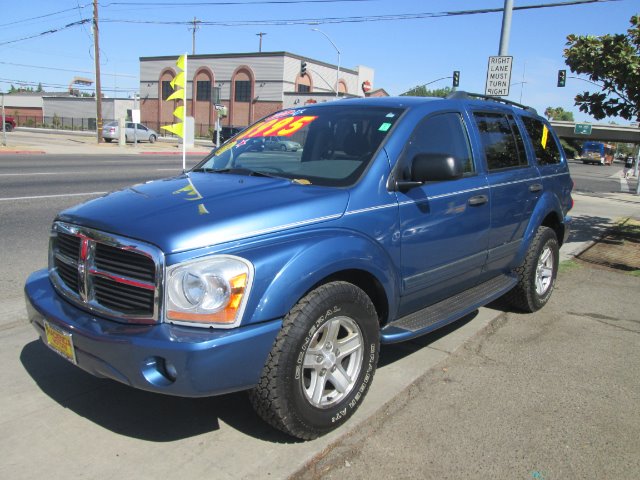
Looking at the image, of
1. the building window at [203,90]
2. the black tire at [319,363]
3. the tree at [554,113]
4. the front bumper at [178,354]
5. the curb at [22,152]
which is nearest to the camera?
the front bumper at [178,354]

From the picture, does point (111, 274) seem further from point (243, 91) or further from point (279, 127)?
point (243, 91)

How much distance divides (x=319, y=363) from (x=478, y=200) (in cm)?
190

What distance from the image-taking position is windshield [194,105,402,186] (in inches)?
134

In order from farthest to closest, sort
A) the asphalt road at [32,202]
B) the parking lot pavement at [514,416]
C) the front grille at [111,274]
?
the asphalt road at [32,202]
the parking lot pavement at [514,416]
the front grille at [111,274]

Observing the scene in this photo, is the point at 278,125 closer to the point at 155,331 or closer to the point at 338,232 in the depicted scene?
the point at 338,232

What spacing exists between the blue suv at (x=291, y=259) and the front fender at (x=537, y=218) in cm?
54

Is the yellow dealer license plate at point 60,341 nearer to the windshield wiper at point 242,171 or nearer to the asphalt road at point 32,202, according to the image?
the windshield wiper at point 242,171

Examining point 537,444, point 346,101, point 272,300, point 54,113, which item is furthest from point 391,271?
point 54,113

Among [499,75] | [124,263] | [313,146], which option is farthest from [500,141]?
[499,75]

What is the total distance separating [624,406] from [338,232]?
2247mm

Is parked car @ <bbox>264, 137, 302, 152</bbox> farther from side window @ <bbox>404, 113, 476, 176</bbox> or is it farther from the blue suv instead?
side window @ <bbox>404, 113, 476, 176</bbox>

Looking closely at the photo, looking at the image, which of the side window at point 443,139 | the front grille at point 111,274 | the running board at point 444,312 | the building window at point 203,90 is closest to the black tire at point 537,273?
the running board at point 444,312

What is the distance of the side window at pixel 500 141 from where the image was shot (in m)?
4.35

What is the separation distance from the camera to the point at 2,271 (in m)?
5.66
